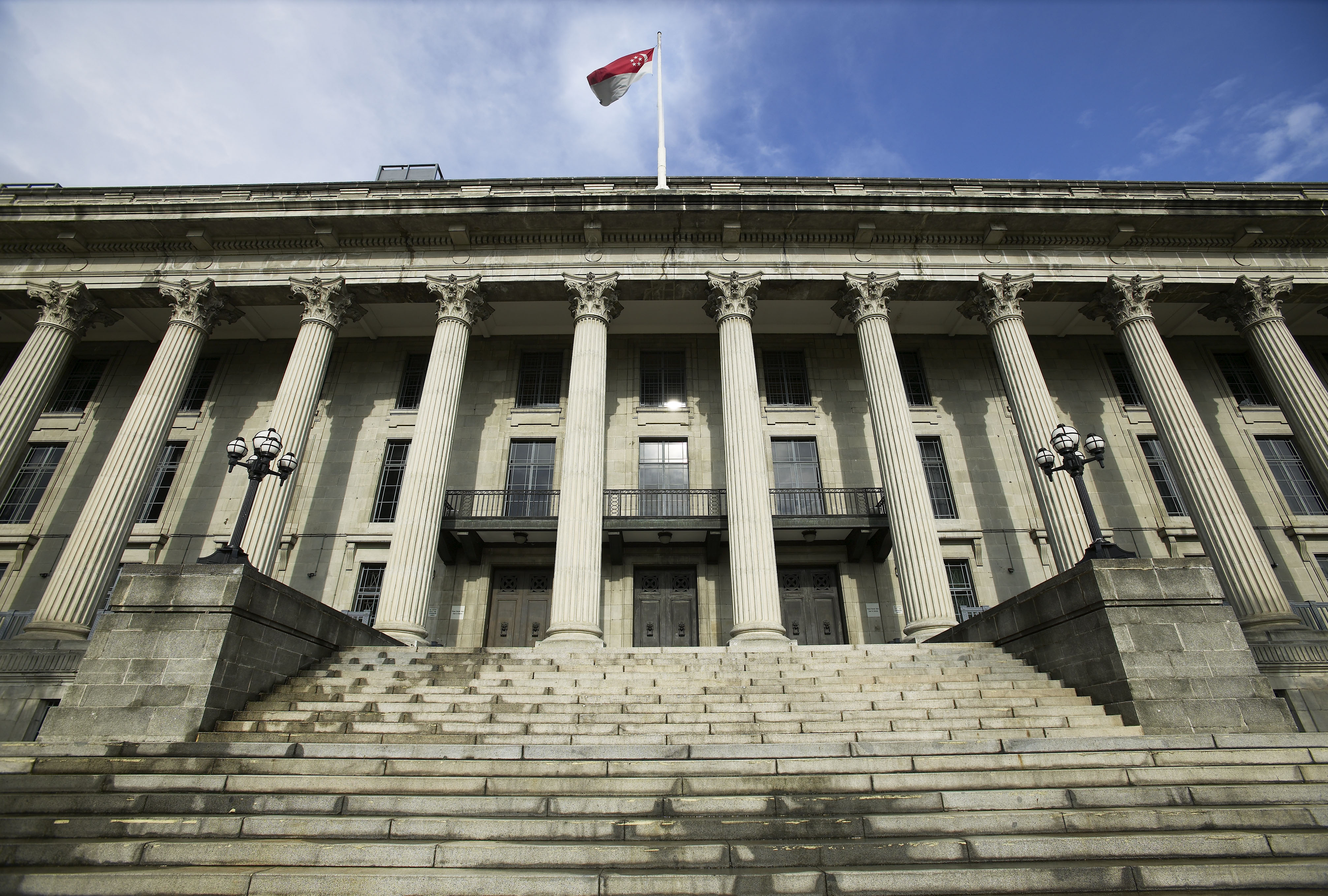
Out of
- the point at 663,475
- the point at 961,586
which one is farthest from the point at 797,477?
the point at 961,586

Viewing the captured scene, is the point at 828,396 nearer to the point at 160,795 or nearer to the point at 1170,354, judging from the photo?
the point at 1170,354

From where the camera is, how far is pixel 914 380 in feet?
68.5

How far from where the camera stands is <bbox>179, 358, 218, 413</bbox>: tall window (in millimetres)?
20359

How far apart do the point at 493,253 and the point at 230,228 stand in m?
7.01

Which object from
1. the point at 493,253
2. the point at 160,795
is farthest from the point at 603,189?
the point at 160,795

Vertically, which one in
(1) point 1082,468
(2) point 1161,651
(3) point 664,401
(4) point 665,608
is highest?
(3) point 664,401

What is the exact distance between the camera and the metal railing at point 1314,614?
14.3m

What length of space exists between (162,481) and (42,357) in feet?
14.3

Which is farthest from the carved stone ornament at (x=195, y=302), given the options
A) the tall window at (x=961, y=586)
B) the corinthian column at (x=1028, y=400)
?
the tall window at (x=961, y=586)

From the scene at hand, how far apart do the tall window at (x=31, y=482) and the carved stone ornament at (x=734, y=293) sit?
20208 mm

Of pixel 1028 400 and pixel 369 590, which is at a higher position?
pixel 1028 400

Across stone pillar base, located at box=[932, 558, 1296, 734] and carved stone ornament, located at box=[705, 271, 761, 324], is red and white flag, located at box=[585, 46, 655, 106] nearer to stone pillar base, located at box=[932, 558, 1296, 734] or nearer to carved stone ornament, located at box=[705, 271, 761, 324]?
carved stone ornament, located at box=[705, 271, 761, 324]

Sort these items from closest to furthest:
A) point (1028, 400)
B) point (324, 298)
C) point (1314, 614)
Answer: point (1314, 614) < point (1028, 400) < point (324, 298)

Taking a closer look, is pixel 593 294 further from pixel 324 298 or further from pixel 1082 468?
pixel 1082 468
